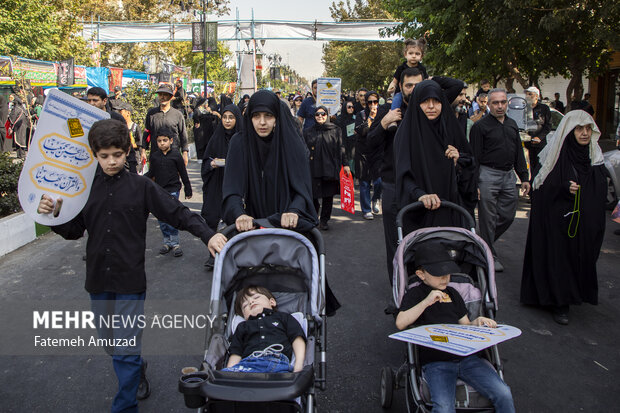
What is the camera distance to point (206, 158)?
6535 mm

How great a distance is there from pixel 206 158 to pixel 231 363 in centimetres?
419

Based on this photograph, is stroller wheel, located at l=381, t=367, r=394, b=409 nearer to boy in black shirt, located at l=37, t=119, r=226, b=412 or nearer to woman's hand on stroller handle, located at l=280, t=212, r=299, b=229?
woman's hand on stroller handle, located at l=280, t=212, r=299, b=229

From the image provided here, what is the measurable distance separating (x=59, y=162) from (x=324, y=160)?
5349 mm

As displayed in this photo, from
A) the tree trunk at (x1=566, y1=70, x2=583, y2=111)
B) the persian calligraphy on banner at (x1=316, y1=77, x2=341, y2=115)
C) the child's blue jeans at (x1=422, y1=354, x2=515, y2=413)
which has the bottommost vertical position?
the child's blue jeans at (x1=422, y1=354, x2=515, y2=413)

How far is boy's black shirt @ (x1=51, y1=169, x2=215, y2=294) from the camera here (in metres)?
3.01

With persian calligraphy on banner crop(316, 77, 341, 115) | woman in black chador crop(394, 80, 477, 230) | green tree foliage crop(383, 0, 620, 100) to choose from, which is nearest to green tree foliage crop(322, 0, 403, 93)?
green tree foliage crop(383, 0, 620, 100)

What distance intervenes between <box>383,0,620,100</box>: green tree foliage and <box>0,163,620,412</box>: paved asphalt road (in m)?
5.89

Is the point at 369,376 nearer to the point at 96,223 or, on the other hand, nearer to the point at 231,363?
the point at 231,363

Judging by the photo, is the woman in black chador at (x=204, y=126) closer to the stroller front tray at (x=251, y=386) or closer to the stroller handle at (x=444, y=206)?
the stroller handle at (x=444, y=206)

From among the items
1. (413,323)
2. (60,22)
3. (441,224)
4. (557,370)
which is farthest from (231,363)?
(60,22)

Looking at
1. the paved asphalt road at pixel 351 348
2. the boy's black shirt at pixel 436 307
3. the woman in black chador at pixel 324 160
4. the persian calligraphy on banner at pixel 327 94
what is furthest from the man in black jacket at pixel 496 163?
the persian calligraphy on banner at pixel 327 94

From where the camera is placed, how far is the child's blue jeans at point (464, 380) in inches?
101

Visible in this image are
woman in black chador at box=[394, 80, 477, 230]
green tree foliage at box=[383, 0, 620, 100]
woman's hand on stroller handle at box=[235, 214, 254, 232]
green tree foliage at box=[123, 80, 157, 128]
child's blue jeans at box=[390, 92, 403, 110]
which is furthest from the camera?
green tree foliage at box=[123, 80, 157, 128]

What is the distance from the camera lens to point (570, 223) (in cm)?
475
